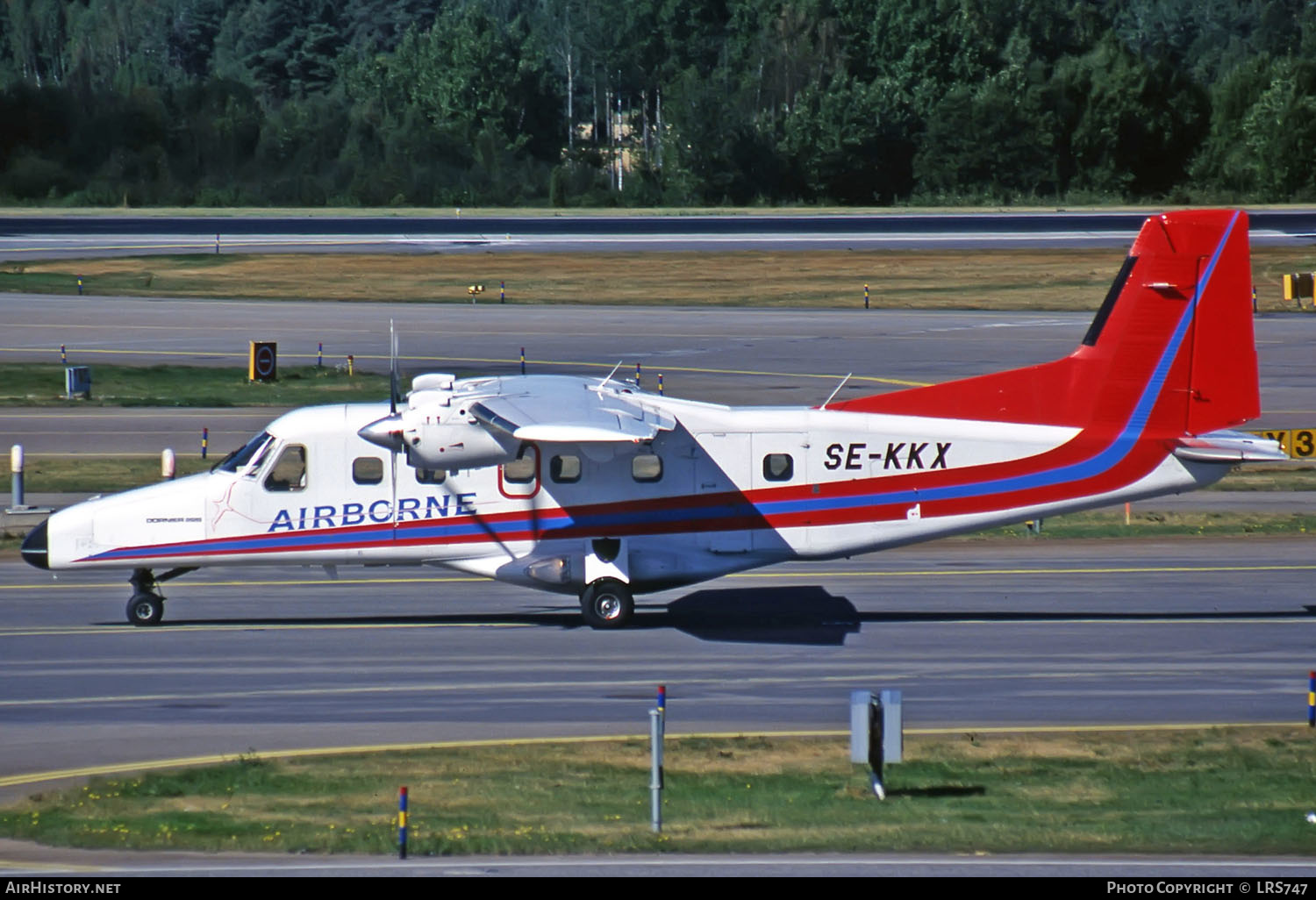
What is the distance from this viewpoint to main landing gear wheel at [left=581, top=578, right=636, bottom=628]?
20.8 metres

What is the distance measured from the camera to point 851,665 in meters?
18.9

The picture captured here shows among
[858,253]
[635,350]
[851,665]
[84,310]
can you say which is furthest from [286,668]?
[858,253]

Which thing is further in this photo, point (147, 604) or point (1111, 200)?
point (1111, 200)

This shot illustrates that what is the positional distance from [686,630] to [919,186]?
8136 cm

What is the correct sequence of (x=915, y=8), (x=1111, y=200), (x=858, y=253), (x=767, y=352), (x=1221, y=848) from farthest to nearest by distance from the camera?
1. (x=915, y=8)
2. (x=1111, y=200)
3. (x=858, y=253)
4. (x=767, y=352)
5. (x=1221, y=848)

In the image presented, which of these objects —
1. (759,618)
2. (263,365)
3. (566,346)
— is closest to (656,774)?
(759,618)

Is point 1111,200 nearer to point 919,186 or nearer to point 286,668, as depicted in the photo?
point 919,186

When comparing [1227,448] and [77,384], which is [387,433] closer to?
[1227,448]

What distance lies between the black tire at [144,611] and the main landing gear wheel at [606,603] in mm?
5966

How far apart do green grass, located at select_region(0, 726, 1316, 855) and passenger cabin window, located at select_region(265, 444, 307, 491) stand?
6300 mm

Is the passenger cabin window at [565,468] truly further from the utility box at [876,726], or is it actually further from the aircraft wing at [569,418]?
the utility box at [876,726]

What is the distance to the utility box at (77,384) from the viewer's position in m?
40.4

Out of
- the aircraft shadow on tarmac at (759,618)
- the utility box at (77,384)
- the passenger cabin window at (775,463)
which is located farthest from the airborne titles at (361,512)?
the utility box at (77,384)

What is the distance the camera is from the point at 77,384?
40469mm
